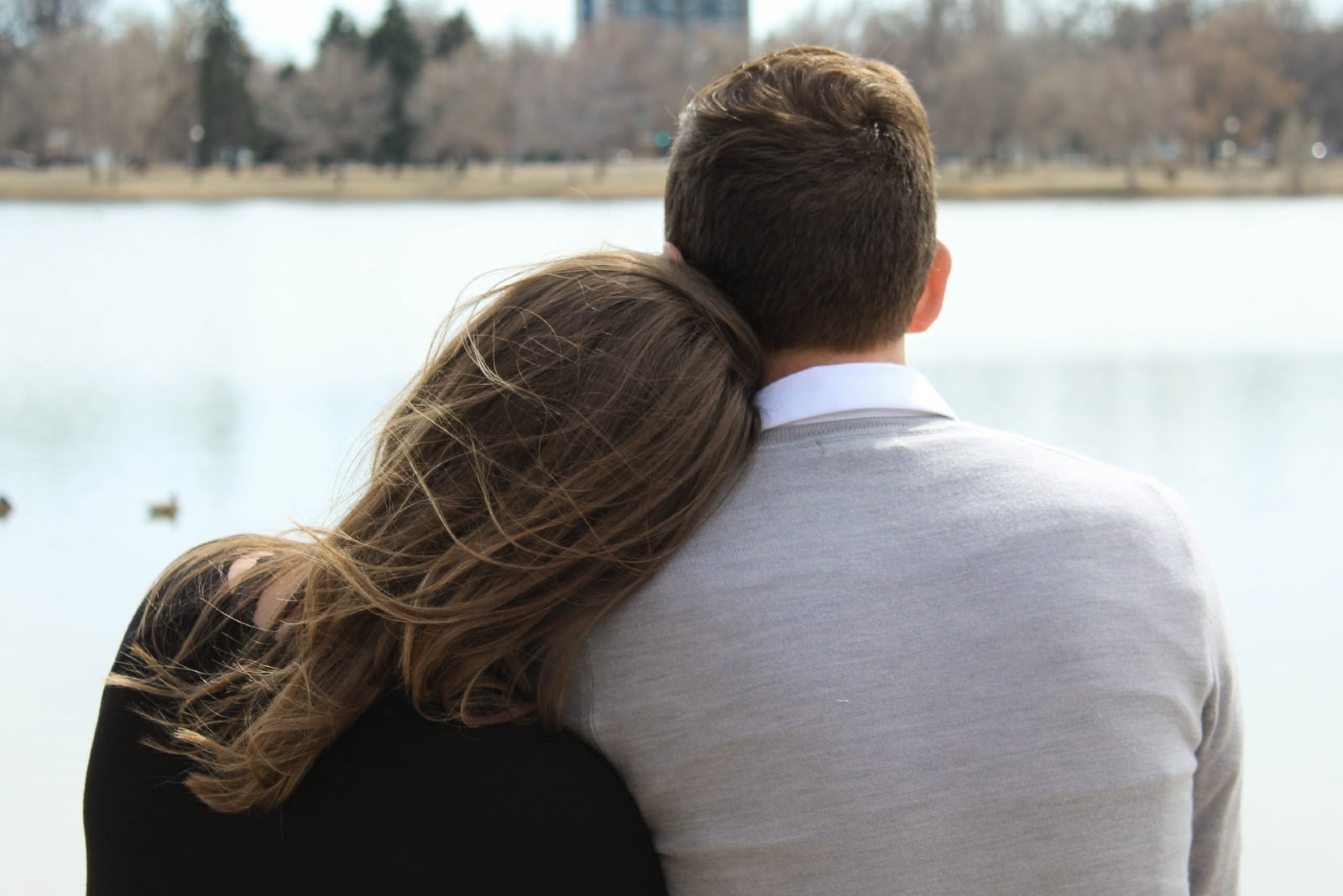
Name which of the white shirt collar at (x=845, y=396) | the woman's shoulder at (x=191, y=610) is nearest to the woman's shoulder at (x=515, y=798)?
the woman's shoulder at (x=191, y=610)

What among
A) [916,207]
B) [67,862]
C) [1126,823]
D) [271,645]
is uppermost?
[916,207]

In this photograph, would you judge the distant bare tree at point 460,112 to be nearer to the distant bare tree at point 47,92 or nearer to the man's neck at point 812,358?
the distant bare tree at point 47,92

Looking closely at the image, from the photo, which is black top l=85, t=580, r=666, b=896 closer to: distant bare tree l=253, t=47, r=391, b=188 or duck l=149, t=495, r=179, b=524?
duck l=149, t=495, r=179, b=524

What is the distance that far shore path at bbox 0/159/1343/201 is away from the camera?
922 inches

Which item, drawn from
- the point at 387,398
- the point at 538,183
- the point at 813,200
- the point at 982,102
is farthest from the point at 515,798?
the point at 982,102

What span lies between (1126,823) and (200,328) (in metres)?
8.69

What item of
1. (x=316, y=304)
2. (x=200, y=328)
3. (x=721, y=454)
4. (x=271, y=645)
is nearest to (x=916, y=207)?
(x=721, y=454)

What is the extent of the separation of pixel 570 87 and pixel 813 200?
36.7 m

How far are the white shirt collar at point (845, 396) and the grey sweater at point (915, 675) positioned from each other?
35mm

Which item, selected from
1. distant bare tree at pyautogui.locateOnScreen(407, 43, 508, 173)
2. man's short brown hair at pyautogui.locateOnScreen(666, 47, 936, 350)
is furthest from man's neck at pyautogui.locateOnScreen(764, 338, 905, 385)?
distant bare tree at pyautogui.locateOnScreen(407, 43, 508, 173)

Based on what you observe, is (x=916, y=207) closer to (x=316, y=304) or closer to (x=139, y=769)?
(x=139, y=769)

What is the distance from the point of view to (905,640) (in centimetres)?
91

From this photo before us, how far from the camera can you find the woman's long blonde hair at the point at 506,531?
946mm

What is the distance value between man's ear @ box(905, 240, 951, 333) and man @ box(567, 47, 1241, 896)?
0.62 ft
